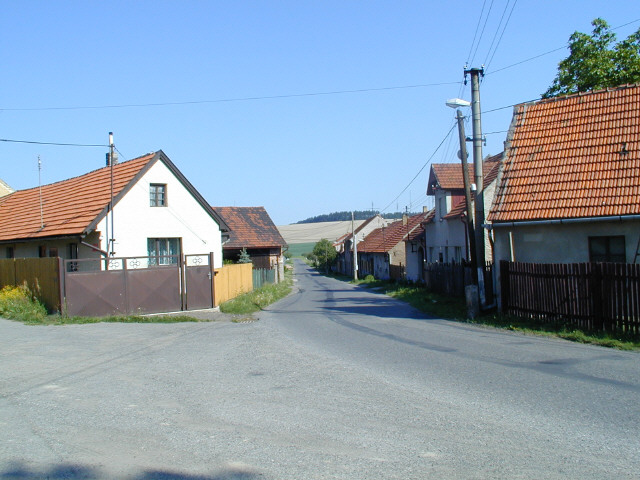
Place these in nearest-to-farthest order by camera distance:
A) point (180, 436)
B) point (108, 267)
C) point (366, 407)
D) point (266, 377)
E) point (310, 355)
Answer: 1. point (180, 436)
2. point (366, 407)
3. point (266, 377)
4. point (310, 355)
5. point (108, 267)

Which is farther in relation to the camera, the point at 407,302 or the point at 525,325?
the point at 407,302

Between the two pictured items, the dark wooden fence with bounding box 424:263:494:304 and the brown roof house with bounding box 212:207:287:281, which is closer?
the dark wooden fence with bounding box 424:263:494:304

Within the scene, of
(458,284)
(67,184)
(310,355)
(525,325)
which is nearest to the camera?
(310,355)

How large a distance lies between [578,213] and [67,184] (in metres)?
23.0

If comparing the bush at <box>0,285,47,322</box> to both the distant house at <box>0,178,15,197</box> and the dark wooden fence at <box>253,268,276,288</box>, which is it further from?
the distant house at <box>0,178,15,197</box>

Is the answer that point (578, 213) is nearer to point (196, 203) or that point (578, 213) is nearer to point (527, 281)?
point (527, 281)

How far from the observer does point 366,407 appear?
7.52m

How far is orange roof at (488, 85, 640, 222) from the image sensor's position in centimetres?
1627

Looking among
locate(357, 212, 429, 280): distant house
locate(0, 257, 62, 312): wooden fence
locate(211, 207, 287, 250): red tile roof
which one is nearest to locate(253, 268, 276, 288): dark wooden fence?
locate(211, 207, 287, 250): red tile roof

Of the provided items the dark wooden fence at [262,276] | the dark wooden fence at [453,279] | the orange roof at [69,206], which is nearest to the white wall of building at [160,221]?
the orange roof at [69,206]

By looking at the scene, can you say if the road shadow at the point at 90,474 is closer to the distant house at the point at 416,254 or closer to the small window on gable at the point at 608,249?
the small window on gable at the point at 608,249

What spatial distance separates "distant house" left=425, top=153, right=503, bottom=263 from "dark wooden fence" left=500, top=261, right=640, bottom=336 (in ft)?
34.8

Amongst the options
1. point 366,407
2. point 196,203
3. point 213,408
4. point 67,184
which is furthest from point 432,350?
point 67,184

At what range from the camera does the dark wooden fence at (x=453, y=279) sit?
1952 cm
